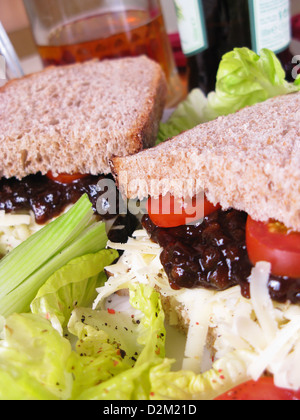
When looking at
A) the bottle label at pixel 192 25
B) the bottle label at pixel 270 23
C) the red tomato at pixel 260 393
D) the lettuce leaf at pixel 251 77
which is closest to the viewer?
the red tomato at pixel 260 393

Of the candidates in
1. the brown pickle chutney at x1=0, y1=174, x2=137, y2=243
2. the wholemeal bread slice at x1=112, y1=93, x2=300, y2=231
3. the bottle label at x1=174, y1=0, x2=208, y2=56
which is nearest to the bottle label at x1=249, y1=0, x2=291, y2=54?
the bottle label at x1=174, y1=0, x2=208, y2=56

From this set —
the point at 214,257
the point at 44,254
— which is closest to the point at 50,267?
the point at 44,254

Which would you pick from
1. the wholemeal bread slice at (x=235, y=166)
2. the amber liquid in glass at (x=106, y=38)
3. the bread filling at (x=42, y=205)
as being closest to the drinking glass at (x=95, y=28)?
the amber liquid in glass at (x=106, y=38)

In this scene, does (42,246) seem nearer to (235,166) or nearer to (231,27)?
(235,166)

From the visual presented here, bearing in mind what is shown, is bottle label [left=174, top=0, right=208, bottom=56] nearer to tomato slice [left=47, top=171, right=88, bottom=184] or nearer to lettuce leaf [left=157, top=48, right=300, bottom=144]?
lettuce leaf [left=157, top=48, right=300, bottom=144]

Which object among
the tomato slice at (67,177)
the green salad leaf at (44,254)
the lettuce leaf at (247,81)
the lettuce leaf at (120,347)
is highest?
the lettuce leaf at (247,81)

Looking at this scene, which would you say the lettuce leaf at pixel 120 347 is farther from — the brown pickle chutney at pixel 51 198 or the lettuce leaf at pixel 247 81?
the lettuce leaf at pixel 247 81
